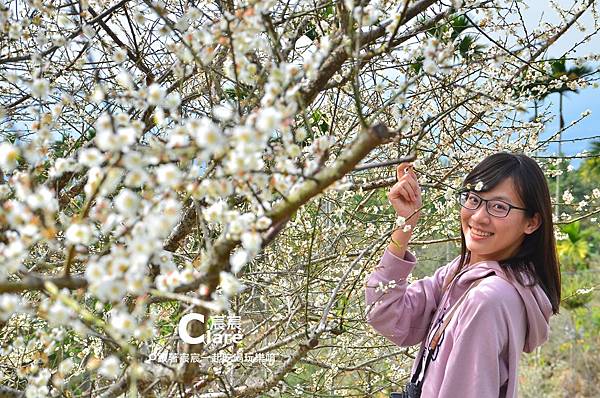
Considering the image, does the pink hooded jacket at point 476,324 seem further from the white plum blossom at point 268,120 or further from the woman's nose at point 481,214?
the white plum blossom at point 268,120

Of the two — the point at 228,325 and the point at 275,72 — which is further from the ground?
the point at 275,72

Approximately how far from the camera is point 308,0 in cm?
169

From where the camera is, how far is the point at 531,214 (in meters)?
1.61

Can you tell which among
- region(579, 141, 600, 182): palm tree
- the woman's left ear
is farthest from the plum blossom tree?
region(579, 141, 600, 182): palm tree

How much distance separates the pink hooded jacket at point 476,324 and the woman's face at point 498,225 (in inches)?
2.6

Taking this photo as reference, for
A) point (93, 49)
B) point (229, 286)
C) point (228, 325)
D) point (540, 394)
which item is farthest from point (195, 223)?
point (540, 394)

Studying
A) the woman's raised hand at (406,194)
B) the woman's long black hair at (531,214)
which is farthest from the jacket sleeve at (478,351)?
the woman's raised hand at (406,194)

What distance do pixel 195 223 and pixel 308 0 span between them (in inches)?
31.7

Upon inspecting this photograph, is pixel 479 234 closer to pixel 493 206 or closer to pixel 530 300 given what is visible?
pixel 493 206

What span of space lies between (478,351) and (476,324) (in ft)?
0.19

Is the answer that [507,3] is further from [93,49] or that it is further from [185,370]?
[185,370]

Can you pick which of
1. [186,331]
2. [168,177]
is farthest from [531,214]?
[168,177]

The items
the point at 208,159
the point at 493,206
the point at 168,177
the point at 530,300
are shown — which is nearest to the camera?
the point at 168,177

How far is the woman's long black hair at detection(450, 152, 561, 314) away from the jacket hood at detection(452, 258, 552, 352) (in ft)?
0.15
